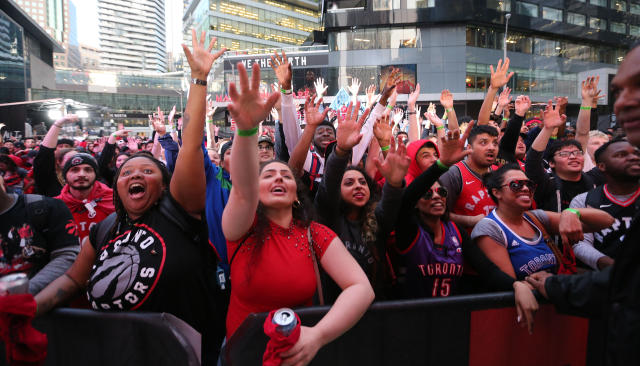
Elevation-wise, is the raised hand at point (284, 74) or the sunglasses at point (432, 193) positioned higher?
the raised hand at point (284, 74)

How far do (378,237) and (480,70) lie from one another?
118ft

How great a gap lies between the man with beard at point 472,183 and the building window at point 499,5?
36.2 meters

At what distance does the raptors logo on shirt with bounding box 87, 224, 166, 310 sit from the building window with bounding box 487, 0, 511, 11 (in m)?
38.8

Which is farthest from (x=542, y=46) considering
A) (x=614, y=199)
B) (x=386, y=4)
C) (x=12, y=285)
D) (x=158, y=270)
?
(x=12, y=285)

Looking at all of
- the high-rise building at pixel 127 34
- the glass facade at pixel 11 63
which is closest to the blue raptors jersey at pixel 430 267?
the glass facade at pixel 11 63

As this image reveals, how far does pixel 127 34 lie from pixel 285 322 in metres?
221

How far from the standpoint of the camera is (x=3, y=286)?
4.70ft

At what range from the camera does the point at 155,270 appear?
191 cm

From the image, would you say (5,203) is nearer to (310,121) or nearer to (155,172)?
(155,172)

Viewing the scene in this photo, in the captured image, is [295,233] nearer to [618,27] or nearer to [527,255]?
[527,255]

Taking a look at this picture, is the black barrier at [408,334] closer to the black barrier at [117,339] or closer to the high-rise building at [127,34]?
the black barrier at [117,339]

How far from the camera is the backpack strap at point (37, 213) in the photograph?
2214 millimetres

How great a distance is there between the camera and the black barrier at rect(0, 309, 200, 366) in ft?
5.75

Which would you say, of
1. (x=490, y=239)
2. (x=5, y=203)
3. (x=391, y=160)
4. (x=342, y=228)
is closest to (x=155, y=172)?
(x=5, y=203)
